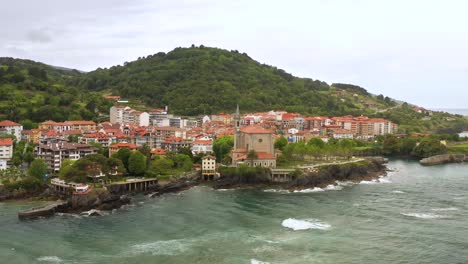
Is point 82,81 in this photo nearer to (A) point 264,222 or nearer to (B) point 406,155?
(B) point 406,155

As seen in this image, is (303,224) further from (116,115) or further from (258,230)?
(116,115)

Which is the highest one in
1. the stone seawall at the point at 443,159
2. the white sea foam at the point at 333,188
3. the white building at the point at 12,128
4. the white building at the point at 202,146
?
the white building at the point at 12,128

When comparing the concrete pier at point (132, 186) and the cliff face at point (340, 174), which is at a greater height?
the cliff face at point (340, 174)

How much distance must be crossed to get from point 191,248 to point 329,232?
365 inches

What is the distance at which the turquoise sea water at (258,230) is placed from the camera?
28.0m

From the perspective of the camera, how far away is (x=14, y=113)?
76812mm

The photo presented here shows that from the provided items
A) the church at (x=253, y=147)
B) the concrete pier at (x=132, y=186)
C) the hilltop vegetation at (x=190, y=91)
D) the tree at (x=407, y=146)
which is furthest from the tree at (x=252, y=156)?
the hilltop vegetation at (x=190, y=91)

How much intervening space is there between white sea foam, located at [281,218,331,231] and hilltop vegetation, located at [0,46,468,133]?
54.1 metres

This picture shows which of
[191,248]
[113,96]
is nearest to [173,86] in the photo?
[113,96]

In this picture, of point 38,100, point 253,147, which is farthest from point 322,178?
point 38,100

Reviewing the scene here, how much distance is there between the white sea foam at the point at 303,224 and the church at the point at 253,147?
18.6 meters

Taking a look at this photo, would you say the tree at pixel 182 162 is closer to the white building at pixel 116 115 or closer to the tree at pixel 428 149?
the white building at pixel 116 115

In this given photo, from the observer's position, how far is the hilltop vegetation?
8650 cm

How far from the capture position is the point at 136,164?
5003cm
